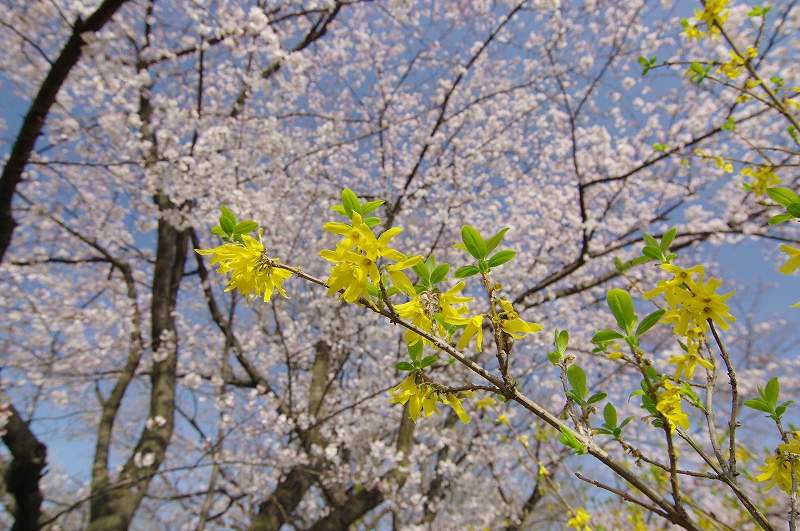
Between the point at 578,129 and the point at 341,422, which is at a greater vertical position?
the point at 578,129

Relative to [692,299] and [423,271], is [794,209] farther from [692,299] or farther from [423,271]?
[423,271]

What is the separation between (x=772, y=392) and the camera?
0.94m

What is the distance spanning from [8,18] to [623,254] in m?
9.76

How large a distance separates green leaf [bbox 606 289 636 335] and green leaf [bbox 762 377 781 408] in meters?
0.38

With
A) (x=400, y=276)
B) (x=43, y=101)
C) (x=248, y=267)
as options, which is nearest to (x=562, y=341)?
(x=400, y=276)

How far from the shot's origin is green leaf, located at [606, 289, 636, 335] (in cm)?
90

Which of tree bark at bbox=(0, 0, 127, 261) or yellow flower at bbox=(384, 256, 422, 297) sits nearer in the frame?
yellow flower at bbox=(384, 256, 422, 297)

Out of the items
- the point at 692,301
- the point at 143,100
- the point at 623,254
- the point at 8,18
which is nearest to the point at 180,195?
the point at 143,100

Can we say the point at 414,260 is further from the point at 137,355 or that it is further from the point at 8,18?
the point at 8,18

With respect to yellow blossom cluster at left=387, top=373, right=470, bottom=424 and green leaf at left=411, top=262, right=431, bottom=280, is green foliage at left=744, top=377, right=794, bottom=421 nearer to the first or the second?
yellow blossom cluster at left=387, top=373, right=470, bottom=424

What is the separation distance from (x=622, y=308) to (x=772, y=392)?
43 centimetres

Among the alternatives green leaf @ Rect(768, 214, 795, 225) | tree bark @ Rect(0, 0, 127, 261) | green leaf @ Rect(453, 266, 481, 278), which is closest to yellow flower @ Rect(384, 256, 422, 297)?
green leaf @ Rect(453, 266, 481, 278)

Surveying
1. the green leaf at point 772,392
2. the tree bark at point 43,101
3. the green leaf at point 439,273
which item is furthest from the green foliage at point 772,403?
the tree bark at point 43,101

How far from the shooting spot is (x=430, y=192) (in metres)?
7.15
